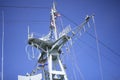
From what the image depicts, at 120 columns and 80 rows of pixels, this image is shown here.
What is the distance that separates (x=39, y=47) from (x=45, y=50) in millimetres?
340

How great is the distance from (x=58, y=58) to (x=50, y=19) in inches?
93.1

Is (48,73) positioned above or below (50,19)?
below

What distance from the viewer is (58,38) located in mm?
13133

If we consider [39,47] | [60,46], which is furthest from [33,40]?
[60,46]

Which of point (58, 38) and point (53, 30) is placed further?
point (53, 30)

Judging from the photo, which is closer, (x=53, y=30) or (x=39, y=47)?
(x=39, y=47)

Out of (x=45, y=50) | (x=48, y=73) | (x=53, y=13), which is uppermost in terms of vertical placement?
(x=53, y=13)

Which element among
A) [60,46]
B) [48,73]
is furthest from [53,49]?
[48,73]

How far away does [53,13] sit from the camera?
14609 mm

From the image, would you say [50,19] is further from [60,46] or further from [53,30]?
[60,46]

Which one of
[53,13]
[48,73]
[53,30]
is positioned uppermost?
[53,13]

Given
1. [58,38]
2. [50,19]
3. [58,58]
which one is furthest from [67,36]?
[50,19]

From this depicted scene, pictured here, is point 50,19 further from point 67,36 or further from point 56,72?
point 56,72

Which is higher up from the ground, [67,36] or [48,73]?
[67,36]
